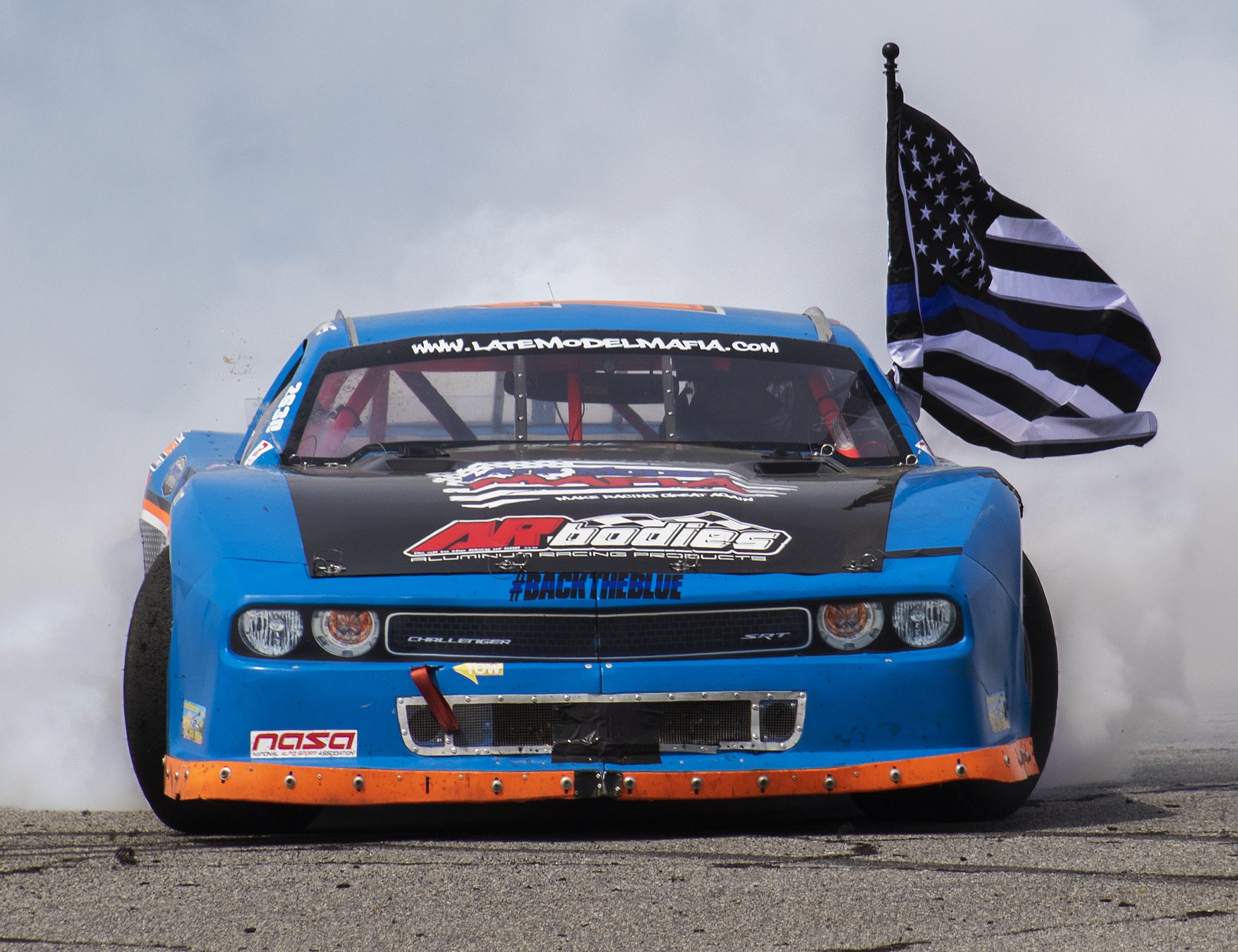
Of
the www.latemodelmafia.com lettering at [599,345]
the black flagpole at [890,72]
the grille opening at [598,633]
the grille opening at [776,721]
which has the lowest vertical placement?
the grille opening at [776,721]

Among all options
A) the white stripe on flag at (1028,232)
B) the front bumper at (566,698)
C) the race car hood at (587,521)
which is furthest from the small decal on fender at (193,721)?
the white stripe on flag at (1028,232)

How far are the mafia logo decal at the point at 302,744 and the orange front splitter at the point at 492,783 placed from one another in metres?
0.03

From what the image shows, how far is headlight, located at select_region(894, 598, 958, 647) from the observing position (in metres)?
3.84

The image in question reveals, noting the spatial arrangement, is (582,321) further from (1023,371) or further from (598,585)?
(1023,371)

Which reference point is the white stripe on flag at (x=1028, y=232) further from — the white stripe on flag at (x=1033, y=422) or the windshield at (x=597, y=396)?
the windshield at (x=597, y=396)

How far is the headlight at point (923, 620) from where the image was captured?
384 centimetres

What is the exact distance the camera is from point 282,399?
5230 millimetres

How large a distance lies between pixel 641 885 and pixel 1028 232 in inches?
210

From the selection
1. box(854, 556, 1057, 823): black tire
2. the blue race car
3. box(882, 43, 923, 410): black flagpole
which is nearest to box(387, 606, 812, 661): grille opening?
the blue race car

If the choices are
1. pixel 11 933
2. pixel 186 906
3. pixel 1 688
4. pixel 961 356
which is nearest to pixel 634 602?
pixel 186 906

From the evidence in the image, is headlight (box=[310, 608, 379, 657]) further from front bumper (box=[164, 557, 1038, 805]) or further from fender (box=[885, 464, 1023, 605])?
fender (box=[885, 464, 1023, 605])

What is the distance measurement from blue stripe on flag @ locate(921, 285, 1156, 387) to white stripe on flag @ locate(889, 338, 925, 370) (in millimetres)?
213

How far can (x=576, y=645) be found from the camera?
12.3ft

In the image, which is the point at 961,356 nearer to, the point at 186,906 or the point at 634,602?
the point at 634,602
